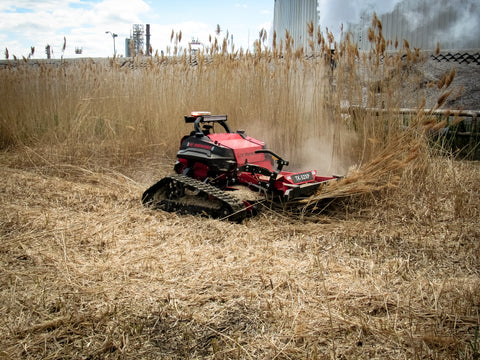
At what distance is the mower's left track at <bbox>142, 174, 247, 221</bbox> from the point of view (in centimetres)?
347

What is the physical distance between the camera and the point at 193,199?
3760 millimetres

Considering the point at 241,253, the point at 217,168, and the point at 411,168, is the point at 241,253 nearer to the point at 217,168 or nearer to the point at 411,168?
the point at 217,168

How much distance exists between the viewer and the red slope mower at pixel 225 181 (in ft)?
11.7

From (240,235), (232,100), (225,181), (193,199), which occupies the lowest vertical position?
(240,235)

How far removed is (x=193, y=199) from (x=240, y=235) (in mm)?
688

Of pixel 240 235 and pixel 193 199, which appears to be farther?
pixel 193 199

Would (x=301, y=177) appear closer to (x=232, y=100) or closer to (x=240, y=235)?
(x=240, y=235)

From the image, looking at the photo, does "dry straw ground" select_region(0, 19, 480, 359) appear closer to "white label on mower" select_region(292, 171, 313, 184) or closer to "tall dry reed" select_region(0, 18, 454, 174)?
"tall dry reed" select_region(0, 18, 454, 174)

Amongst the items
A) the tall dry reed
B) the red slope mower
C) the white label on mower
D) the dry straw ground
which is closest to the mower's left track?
the red slope mower

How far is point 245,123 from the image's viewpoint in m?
5.50

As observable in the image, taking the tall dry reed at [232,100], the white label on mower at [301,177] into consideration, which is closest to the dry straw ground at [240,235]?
the tall dry reed at [232,100]

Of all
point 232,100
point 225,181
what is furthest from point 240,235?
point 232,100

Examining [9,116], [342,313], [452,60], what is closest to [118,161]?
[9,116]

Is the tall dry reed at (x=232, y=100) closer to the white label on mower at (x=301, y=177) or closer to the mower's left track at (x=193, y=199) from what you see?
the white label on mower at (x=301, y=177)
